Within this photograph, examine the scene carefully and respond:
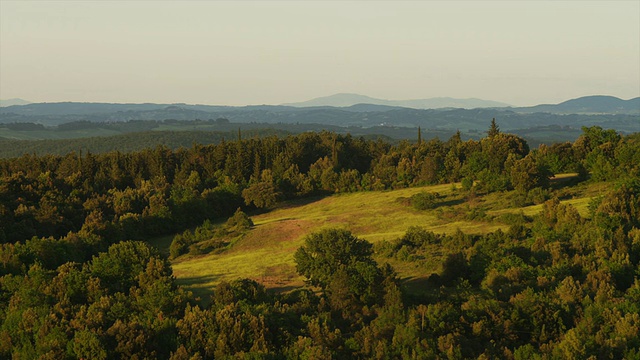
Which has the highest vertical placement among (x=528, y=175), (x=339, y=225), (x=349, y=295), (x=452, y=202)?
(x=528, y=175)

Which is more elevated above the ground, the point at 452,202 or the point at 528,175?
the point at 528,175

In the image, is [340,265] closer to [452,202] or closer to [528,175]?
[452,202]

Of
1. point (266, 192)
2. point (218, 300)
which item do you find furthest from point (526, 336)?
point (266, 192)

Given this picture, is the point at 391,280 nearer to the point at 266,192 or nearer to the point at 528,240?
the point at 528,240

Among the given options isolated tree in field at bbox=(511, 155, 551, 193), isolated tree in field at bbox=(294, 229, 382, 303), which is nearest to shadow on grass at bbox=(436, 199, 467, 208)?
isolated tree in field at bbox=(511, 155, 551, 193)

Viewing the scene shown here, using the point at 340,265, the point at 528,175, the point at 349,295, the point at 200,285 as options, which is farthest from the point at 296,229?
the point at 349,295

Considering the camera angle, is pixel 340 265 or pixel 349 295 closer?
pixel 349 295
